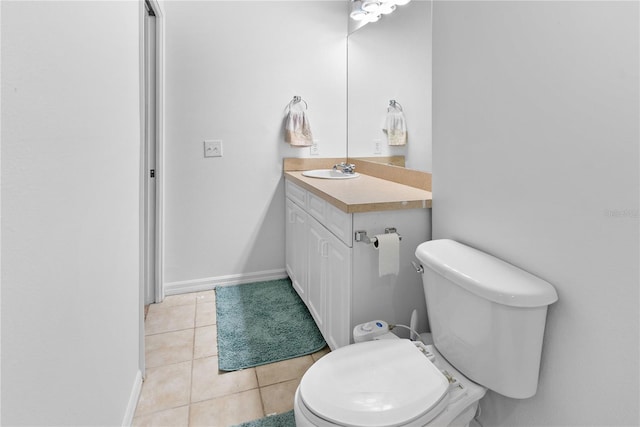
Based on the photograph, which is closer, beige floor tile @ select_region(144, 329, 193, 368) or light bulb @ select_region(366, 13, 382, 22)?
beige floor tile @ select_region(144, 329, 193, 368)

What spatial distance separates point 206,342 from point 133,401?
1.80 ft

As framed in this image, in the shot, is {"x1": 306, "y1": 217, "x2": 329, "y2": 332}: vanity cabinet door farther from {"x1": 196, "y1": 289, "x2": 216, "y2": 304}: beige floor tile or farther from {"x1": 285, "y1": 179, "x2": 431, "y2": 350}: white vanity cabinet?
{"x1": 196, "y1": 289, "x2": 216, "y2": 304}: beige floor tile

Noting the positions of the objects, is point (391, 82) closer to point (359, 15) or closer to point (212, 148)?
point (359, 15)

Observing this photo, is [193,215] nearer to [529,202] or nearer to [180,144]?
[180,144]

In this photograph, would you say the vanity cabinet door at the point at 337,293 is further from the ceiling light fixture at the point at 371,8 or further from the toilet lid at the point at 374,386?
the ceiling light fixture at the point at 371,8

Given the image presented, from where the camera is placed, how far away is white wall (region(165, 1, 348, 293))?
98.0 inches

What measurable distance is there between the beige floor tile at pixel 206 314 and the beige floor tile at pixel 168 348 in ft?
0.36

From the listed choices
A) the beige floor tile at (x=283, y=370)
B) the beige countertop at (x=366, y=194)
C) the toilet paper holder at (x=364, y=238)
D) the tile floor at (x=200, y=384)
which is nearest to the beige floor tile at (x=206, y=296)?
the tile floor at (x=200, y=384)

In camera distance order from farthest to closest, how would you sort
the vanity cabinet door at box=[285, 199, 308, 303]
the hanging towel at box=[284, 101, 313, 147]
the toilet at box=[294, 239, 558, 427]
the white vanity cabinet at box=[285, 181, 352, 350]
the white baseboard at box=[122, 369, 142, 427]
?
the hanging towel at box=[284, 101, 313, 147] < the vanity cabinet door at box=[285, 199, 308, 303] < the white vanity cabinet at box=[285, 181, 352, 350] < the white baseboard at box=[122, 369, 142, 427] < the toilet at box=[294, 239, 558, 427]

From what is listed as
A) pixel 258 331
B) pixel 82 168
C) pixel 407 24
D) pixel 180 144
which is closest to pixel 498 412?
pixel 258 331

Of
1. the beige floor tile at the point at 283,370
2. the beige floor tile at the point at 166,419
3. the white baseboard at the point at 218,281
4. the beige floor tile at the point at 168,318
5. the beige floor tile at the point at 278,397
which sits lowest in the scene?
the beige floor tile at the point at 166,419

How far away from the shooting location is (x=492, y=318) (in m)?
1.04

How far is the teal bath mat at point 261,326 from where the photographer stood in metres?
1.88

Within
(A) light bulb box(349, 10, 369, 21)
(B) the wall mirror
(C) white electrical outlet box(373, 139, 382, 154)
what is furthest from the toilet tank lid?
(A) light bulb box(349, 10, 369, 21)
